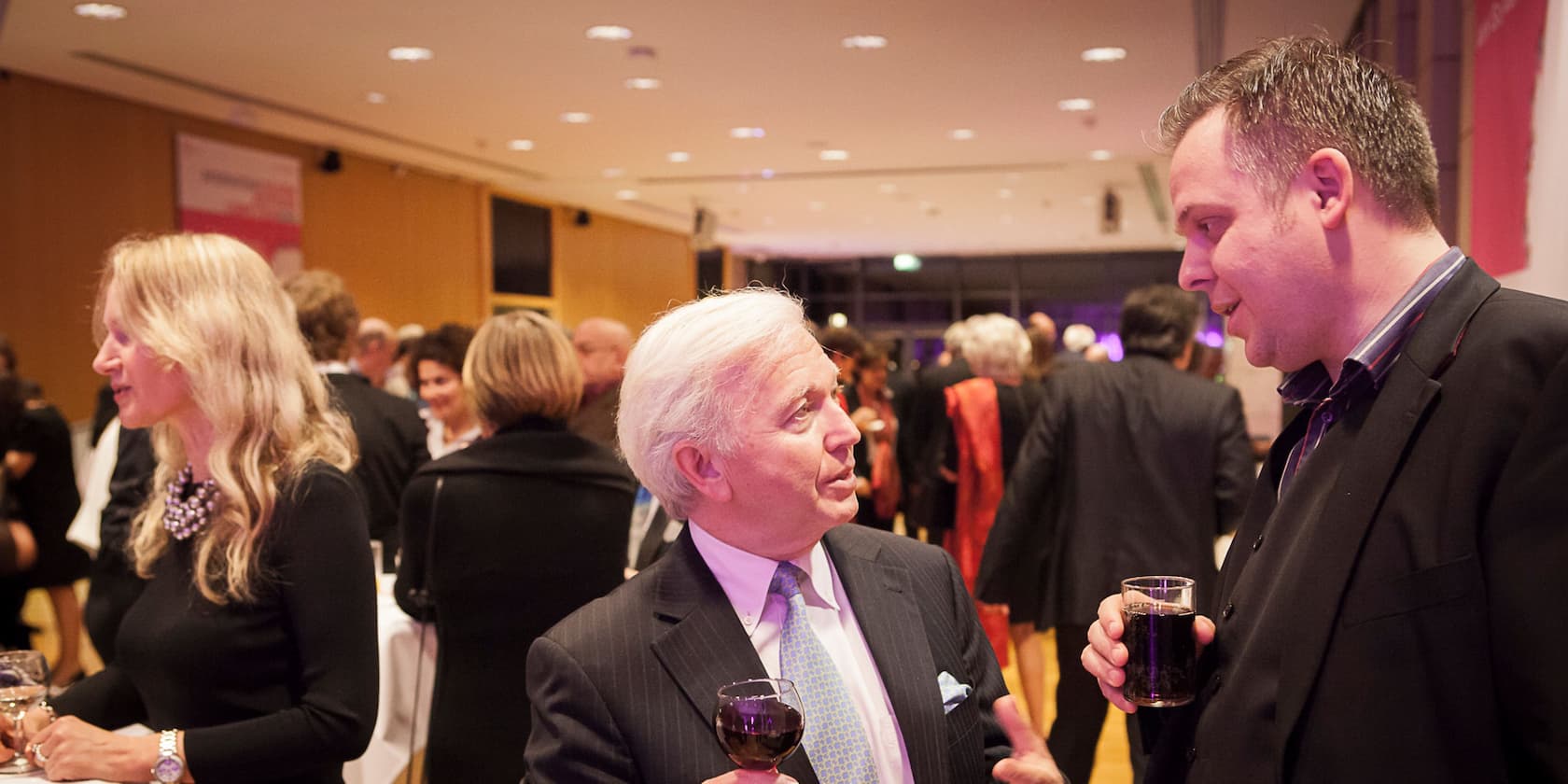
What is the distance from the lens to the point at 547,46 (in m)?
7.54

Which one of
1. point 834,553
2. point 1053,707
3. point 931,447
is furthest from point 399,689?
point 931,447

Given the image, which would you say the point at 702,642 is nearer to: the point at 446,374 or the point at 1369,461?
the point at 1369,461

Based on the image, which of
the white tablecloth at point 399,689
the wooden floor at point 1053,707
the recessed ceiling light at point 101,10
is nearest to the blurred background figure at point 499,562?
the white tablecloth at point 399,689

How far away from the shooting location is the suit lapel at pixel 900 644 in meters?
1.57

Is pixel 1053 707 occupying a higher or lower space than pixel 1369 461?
lower

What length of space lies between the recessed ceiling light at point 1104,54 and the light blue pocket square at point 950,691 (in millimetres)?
6776

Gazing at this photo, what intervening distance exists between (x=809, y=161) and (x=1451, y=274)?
11.5m

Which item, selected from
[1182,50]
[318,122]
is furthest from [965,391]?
[318,122]

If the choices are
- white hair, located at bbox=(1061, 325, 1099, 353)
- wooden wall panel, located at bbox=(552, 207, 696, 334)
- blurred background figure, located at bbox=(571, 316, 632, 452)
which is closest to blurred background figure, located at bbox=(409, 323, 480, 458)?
blurred background figure, located at bbox=(571, 316, 632, 452)

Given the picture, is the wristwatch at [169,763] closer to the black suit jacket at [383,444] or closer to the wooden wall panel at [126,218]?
the black suit jacket at [383,444]

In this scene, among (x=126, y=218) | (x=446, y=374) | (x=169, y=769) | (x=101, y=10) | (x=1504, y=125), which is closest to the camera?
(x=169, y=769)

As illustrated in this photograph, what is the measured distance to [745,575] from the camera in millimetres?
1612

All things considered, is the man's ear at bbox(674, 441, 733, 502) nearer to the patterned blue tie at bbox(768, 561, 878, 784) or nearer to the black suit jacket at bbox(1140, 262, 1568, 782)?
the patterned blue tie at bbox(768, 561, 878, 784)

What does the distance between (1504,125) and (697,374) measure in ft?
7.48
